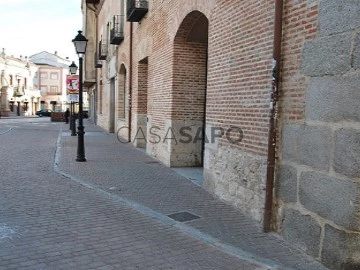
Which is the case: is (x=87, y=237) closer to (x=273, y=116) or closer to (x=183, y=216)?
(x=183, y=216)

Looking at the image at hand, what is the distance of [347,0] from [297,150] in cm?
185

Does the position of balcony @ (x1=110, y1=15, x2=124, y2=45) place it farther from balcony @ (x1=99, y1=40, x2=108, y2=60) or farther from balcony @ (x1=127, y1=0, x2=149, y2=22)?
balcony @ (x1=99, y1=40, x2=108, y2=60)

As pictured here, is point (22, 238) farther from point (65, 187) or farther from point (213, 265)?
point (65, 187)

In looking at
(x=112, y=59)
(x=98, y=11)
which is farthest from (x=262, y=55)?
(x=98, y=11)

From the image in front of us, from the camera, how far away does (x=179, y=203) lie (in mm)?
6973

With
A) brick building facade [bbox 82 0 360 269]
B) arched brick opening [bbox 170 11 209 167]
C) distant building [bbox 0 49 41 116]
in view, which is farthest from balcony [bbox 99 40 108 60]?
distant building [bbox 0 49 41 116]

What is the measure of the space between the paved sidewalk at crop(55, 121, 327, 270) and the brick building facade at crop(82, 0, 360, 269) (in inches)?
9.2

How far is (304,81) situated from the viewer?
16.2 ft

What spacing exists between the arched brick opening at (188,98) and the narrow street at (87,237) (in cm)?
351

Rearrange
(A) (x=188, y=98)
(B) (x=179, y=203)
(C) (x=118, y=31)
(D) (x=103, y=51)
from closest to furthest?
(B) (x=179, y=203) → (A) (x=188, y=98) → (C) (x=118, y=31) → (D) (x=103, y=51)

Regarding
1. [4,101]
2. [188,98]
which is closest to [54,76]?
[4,101]

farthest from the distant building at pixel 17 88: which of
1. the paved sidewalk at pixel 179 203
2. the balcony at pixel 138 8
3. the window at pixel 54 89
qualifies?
the paved sidewalk at pixel 179 203

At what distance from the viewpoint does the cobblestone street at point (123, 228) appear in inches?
175

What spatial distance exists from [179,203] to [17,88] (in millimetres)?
63902
